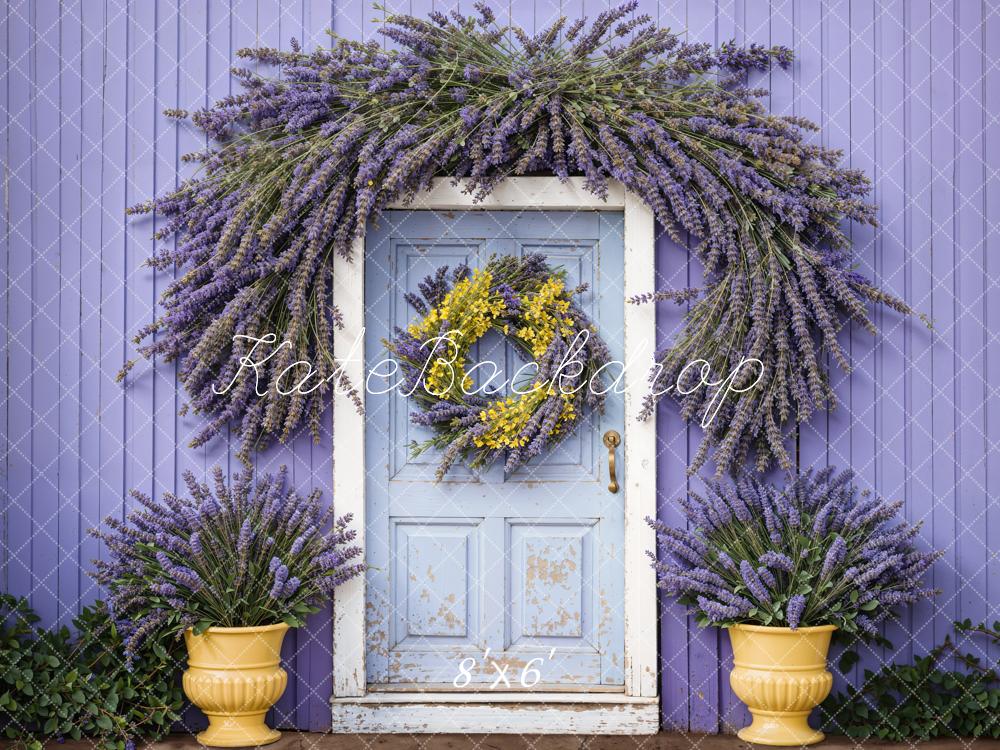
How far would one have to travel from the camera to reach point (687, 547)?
3.71 metres

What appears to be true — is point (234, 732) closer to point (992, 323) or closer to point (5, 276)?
point (5, 276)

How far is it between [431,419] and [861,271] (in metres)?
1.58

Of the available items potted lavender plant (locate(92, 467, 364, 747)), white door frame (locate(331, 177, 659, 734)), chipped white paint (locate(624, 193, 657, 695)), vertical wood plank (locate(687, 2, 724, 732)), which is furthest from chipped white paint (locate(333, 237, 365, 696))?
vertical wood plank (locate(687, 2, 724, 732))

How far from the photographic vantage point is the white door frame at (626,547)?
3834mm

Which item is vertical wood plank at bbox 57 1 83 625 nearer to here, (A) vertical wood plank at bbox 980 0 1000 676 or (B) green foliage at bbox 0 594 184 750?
(B) green foliage at bbox 0 594 184 750

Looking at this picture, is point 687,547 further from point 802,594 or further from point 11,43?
point 11,43

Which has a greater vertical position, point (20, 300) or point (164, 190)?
point (164, 190)

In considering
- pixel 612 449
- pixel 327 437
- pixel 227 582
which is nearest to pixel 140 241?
pixel 327 437

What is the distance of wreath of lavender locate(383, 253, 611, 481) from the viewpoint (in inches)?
150

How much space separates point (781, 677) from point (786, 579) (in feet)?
1.00

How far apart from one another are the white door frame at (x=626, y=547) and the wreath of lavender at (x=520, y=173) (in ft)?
0.26

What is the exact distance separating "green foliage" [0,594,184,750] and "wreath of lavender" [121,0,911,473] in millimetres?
738

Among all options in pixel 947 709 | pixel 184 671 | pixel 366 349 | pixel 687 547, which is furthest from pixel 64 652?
pixel 947 709

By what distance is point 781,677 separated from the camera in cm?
355
